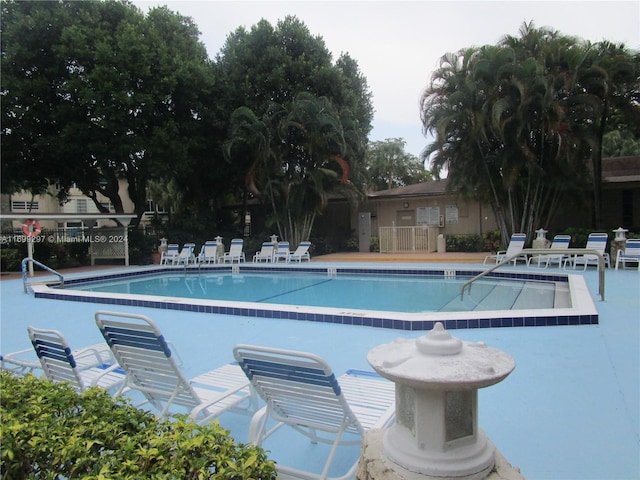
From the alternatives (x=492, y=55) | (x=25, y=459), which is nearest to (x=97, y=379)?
(x=25, y=459)

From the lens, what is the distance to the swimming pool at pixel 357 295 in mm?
6188

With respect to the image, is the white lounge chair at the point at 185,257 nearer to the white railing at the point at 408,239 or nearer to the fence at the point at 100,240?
the fence at the point at 100,240

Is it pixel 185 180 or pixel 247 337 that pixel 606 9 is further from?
pixel 185 180

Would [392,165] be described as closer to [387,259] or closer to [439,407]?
→ [387,259]

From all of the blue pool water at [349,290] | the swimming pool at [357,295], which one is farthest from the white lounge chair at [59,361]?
the blue pool water at [349,290]

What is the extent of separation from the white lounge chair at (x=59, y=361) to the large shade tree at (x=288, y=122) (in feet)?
47.0

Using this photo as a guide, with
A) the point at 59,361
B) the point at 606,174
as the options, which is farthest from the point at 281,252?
the point at 59,361

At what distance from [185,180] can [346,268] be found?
9727mm

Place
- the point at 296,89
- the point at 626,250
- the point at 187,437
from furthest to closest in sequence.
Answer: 1. the point at 296,89
2. the point at 626,250
3. the point at 187,437

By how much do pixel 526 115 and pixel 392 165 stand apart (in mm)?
26250

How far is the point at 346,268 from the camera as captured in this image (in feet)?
47.2

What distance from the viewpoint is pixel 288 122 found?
17.1 metres

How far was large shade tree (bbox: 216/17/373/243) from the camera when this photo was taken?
17266 millimetres

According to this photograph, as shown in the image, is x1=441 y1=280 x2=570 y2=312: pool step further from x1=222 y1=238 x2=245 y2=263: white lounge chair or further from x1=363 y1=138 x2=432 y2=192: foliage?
x1=363 y1=138 x2=432 y2=192: foliage
